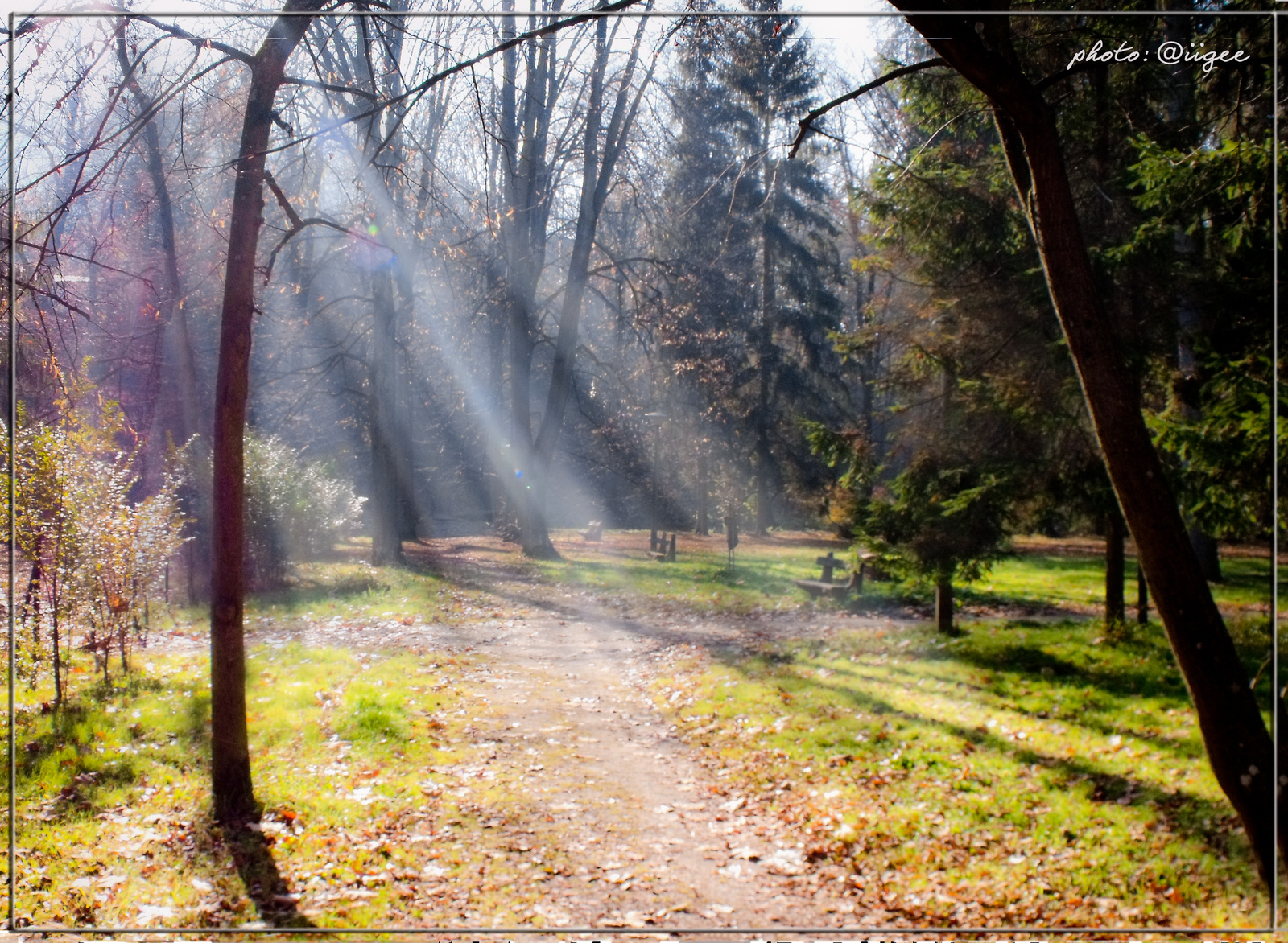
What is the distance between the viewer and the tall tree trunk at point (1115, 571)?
754cm

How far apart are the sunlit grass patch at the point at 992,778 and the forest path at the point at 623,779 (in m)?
0.26

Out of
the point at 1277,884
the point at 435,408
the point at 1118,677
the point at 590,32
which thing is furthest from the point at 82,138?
the point at 435,408

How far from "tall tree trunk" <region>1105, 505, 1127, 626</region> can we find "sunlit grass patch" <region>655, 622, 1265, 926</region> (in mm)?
380

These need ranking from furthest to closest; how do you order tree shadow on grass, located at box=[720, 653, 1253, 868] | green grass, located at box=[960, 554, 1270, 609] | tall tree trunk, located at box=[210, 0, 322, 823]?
green grass, located at box=[960, 554, 1270, 609] → tall tree trunk, located at box=[210, 0, 322, 823] → tree shadow on grass, located at box=[720, 653, 1253, 868]

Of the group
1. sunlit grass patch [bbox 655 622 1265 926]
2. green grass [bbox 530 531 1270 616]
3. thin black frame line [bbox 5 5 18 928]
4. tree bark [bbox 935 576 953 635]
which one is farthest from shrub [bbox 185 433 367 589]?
tree bark [bbox 935 576 953 635]

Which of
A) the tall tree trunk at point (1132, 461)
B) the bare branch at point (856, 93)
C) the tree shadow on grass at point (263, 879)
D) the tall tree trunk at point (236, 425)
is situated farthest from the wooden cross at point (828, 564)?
the tree shadow on grass at point (263, 879)

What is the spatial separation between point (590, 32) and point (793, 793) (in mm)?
5471

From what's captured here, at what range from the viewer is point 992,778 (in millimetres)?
4926

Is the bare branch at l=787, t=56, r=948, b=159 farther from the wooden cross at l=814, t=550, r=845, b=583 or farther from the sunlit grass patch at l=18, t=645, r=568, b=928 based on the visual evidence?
the wooden cross at l=814, t=550, r=845, b=583

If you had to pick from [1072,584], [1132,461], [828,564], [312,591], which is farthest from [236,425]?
A: [1072,584]

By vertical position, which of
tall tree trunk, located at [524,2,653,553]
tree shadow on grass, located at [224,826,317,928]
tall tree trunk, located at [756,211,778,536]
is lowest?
tree shadow on grass, located at [224,826,317,928]

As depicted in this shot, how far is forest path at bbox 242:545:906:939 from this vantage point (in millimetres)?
3695

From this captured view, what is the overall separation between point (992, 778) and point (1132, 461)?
2331mm

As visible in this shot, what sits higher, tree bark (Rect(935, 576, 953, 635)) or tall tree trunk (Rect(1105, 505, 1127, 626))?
tall tree trunk (Rect(1105, 505, 1127, 626))
